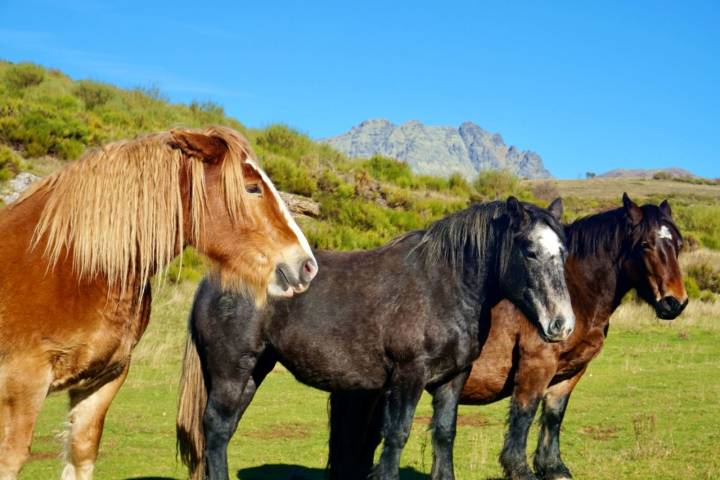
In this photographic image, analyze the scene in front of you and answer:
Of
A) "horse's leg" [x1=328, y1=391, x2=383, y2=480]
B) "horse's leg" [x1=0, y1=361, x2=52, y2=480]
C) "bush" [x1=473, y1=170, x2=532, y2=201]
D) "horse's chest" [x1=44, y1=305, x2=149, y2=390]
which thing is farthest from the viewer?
"bush" [x1=473, y1=170, x2=532, y2=201]

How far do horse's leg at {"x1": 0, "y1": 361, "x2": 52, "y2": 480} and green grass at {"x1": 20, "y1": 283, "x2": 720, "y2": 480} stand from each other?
2.65 meters

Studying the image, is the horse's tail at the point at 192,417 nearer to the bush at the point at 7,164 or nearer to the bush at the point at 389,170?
the bush at the point at 7,164

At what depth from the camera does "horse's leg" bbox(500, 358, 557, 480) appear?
22.0 ft

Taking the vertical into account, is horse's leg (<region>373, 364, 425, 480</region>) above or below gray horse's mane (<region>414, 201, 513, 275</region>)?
below

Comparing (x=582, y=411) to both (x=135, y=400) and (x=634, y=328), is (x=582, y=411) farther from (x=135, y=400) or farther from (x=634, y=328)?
(x=634, y=328)

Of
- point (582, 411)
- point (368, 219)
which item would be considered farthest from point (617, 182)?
point (582, 411)

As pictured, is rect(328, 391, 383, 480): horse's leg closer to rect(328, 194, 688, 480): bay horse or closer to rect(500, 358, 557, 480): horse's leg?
rect(328, 194, 688, 480): bay horse

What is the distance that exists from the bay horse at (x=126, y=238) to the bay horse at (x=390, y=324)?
213 cm

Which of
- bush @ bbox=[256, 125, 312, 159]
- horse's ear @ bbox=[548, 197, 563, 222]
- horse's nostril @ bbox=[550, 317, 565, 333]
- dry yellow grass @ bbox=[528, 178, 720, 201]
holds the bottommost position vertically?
horse's nostril @ bbox=[550, 317, 565, 333]

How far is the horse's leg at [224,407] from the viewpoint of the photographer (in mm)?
6031

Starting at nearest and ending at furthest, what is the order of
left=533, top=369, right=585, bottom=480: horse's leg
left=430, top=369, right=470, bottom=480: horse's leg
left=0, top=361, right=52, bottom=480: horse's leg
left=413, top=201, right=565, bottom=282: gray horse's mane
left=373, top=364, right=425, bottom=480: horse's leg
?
left=0, top=361, right=52, bottom=480: horse's leg, left=373, top=364, right=425, bottom=480: horse's leg, left=430, top=369, right=470, bottom=480: horse's leg, left=413, top=201, right=565, bottom=282: gray horse's mane, left=533, top=369, right=585, bottom=480: horse's leg

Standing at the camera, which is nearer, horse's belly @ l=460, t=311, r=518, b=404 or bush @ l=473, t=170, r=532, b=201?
horse's belly @ l=460, t=311, r=518, b=404

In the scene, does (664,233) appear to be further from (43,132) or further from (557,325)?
(43,132)

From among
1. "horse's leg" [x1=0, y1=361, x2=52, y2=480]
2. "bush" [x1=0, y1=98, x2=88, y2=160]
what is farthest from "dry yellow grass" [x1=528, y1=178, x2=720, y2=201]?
"horse's leg" [x1=0, y1=361, x2=52, y2=480]
